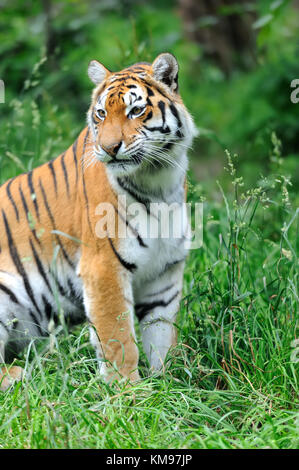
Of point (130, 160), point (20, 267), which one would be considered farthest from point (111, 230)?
point (20, 267)

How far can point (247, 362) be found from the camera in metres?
3.39

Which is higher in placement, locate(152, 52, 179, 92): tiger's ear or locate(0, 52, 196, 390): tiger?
locate(152, 52, 179, 92): tiger's ear

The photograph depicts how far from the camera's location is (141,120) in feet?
11.3

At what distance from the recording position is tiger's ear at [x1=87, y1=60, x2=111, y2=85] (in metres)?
3.77

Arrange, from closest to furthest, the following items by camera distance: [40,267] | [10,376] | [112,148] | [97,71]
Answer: [112,148]
[10,376]
[97,71]
[40,267]

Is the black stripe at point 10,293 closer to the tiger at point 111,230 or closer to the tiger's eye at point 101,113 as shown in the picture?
the tiger at point 111,230

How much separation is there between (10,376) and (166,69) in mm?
1906

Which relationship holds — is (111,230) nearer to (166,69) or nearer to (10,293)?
(10,293)

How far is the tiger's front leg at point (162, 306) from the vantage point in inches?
153

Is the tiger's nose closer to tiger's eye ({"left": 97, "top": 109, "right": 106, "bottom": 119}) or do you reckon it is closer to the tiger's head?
the tiger's head

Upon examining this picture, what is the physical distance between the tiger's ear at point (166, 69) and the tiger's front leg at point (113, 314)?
105cm

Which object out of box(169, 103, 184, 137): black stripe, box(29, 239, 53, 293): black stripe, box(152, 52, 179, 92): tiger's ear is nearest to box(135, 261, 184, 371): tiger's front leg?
box(29, 239, 53, 293): black stripe
